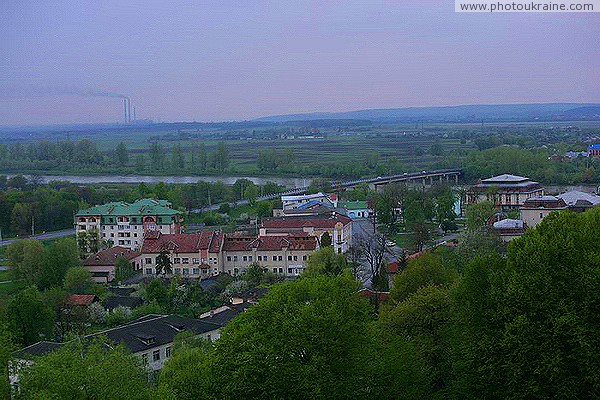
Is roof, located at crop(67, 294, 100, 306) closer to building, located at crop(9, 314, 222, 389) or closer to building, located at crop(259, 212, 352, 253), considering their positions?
building, located at crop(9, 314, 222, 389)

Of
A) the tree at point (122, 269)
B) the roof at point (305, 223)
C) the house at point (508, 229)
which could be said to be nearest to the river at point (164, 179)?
the roof at point (305, 223)

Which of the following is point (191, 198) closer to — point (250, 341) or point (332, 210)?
point (332, 210)

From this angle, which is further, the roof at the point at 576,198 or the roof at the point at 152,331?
the roof at the point at 576,198

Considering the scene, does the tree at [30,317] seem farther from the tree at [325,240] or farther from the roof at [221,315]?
the tree at [325,240]

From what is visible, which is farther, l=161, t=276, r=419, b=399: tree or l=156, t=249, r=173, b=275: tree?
l=156, t=249, r=173, b=275: tree

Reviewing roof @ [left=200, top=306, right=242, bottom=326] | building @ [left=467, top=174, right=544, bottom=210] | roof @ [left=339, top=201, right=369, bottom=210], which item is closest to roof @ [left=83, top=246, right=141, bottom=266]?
roof @ [left=200, top=306, right=242, bottom=326]

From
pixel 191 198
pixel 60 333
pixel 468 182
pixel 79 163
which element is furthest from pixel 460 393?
pixel 79 163
